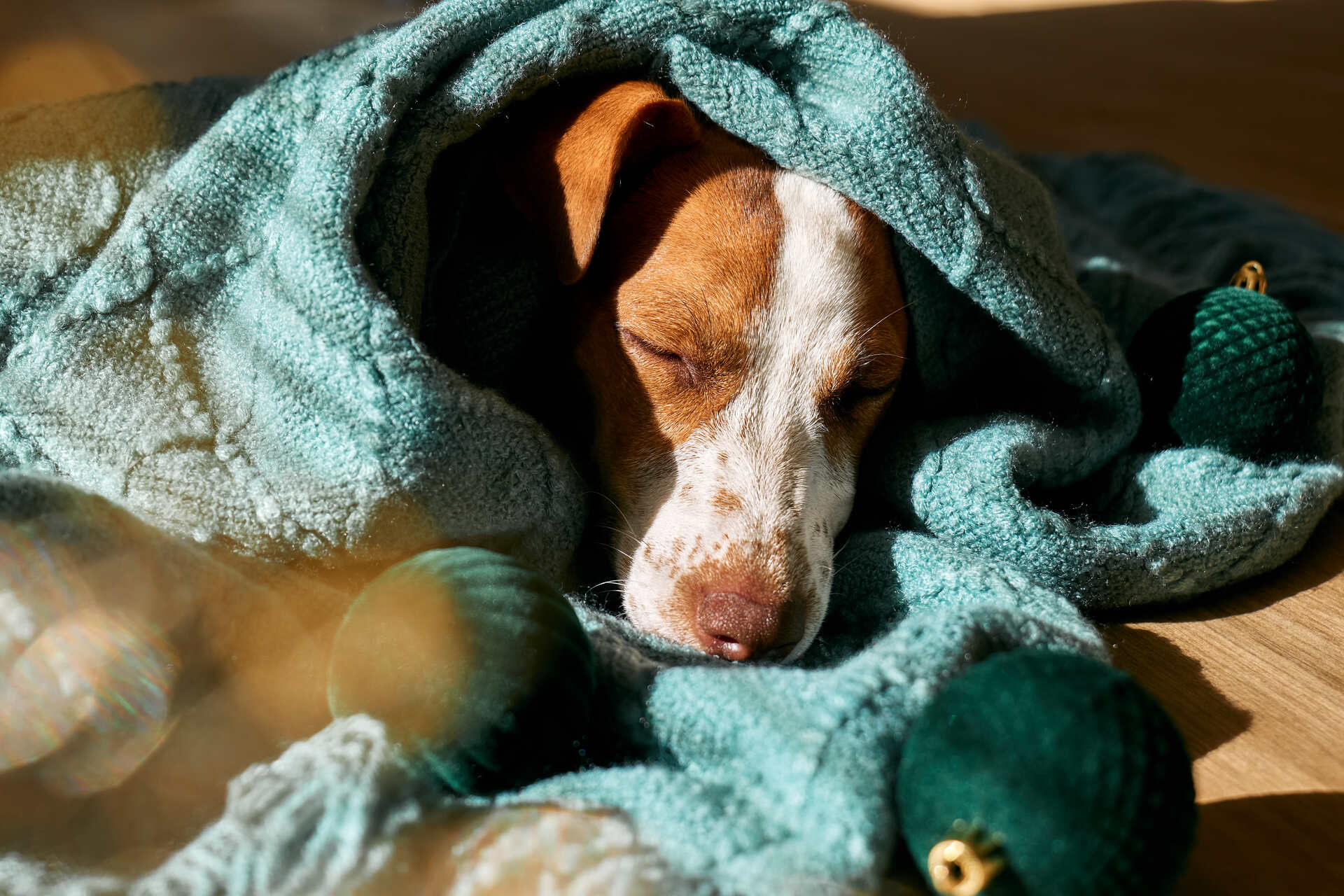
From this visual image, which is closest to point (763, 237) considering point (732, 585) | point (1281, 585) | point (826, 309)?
point (826, 309)

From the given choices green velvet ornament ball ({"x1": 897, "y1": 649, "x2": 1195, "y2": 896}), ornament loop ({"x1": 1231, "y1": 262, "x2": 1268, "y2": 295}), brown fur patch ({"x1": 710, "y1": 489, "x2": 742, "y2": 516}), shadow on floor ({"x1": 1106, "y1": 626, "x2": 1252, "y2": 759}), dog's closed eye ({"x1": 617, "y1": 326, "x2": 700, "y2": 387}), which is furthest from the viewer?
ornament loop ({"x1": 1231, "y1": 262, "x2": 1268, "y2": 295})

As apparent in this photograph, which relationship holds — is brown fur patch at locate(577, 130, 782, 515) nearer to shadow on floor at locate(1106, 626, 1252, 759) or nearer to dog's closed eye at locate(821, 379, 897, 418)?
dog's closed eye at locate(821, 379, 897, 418)

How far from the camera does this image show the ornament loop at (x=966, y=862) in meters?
0.68

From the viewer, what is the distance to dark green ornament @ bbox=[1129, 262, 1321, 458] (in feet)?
4.57

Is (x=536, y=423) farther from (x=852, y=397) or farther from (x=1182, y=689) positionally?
(x=1182, y=689)

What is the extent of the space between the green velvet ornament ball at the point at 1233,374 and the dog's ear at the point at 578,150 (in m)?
0.75

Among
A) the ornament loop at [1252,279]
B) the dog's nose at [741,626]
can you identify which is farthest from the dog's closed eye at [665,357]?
the ornament loop at [1252,279]

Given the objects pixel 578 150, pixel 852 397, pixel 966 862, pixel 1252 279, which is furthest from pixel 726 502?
pixel 1252 279

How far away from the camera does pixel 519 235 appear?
4.58ft

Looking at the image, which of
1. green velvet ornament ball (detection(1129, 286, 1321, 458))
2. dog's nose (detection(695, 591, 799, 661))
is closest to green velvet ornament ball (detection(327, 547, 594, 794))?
dog's nose (detection(695, 591, 799, 661))

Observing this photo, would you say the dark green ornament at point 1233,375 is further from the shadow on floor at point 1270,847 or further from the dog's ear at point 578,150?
the dog's ear at point 578,150

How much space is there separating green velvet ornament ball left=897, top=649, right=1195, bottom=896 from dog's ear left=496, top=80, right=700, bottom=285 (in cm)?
78

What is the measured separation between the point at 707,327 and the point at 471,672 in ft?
2.14

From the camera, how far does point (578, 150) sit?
1316mm
